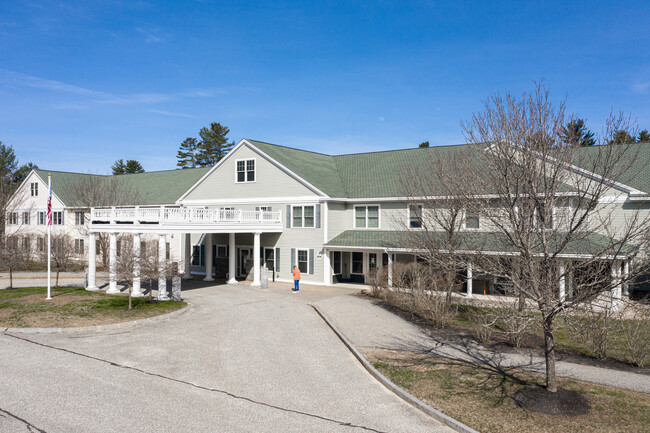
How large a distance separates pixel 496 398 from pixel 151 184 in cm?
3985

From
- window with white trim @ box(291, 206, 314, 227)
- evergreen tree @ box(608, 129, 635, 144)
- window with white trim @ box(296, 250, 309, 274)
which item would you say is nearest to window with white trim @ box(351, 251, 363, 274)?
window with white trim @ box(296, 250, 309, 274)

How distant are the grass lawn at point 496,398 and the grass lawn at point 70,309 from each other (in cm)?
1075

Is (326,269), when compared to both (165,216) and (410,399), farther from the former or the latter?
(410,399)

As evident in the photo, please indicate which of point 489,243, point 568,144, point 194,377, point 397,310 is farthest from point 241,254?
point 568,144

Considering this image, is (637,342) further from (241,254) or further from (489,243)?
(241,254)

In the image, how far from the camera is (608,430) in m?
8.09

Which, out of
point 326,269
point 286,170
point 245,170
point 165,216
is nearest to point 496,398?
point 165,216

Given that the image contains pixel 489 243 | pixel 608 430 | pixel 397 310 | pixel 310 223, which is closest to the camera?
pixel 608 430

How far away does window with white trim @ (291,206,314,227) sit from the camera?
28688mm

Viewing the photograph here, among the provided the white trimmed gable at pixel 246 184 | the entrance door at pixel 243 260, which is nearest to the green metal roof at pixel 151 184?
the white trimmed gable at pixel 246 184

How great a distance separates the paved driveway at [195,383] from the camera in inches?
336

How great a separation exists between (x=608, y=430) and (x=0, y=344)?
1633 centimetres

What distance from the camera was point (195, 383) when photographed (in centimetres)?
1070

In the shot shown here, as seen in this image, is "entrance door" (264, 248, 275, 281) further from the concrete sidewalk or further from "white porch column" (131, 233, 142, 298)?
the concrete sidewalk
